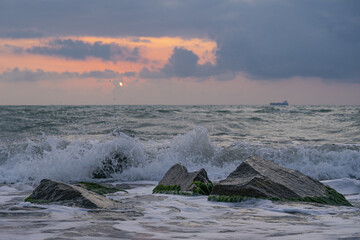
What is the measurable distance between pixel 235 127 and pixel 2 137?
32.0ft

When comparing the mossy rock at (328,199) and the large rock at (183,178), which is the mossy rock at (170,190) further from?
the mossy rock at (328,199)

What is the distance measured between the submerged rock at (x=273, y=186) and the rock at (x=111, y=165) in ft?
13.1

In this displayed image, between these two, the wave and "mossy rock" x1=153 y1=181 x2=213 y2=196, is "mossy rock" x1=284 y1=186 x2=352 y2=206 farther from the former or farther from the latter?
the wave

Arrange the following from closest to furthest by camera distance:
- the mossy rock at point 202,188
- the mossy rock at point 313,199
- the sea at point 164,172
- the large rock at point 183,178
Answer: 1. the sea at point 164,172
2. the mossy rock at point 313,199
3. the mossy rock at point 202,188
4. the large rock at point 183,178

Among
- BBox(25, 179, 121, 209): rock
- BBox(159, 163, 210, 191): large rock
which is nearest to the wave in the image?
BBox(159, 163, 210, 191): large rock

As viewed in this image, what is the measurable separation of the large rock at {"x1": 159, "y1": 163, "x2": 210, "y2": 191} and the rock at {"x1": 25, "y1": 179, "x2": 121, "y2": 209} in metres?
1.34

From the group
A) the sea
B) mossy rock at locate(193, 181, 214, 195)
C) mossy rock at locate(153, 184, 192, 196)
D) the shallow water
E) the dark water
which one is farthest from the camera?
the dark water

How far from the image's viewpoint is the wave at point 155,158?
27.6ft

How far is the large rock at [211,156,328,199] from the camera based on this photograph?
462cm

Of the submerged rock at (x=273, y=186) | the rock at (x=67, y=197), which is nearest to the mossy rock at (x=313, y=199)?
the submerged rock at (x=273, y=186)

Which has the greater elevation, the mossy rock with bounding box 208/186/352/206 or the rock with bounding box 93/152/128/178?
the mossy rock with bounding box 208/186/352/206

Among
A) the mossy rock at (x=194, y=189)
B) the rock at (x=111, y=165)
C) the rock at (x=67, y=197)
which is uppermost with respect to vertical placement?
the rock at (x=67, y=197)

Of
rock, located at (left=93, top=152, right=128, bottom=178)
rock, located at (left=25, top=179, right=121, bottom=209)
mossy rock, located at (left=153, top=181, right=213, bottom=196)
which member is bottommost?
rock, located at (left=93, top=152, right=128, bottom=178)

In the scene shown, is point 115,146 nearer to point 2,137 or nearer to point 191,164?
point 191,164
